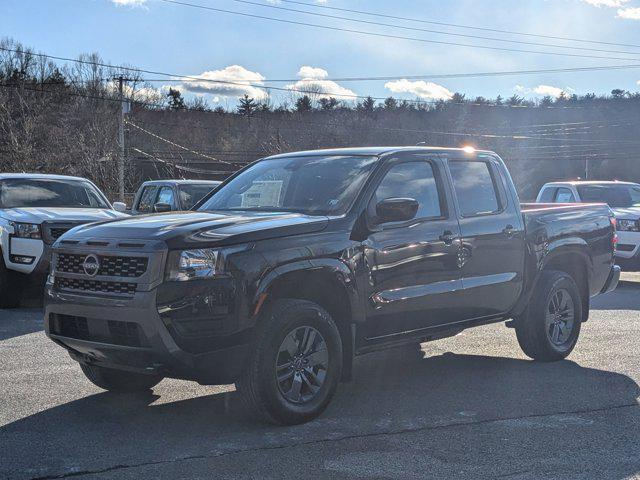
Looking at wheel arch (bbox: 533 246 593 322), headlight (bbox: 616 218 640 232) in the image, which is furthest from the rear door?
headlight (bbox: 616 218 640 232)

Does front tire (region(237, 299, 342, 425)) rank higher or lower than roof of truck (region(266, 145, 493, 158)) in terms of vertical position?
lower

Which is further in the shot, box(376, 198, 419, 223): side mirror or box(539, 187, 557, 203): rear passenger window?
box(539, 187, 557, 203): rear passenger window

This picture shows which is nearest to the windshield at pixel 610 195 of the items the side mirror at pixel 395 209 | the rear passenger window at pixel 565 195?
A: the rear passenger window at pixel 565 195

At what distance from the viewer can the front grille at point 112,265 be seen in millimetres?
5109

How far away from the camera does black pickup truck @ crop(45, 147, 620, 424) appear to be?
5059mm

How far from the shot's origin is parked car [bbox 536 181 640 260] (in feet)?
49.3

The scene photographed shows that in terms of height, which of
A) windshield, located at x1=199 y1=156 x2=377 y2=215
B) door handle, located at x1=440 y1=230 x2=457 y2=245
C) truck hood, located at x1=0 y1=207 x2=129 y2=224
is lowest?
truck hood, located at x1=0 y1=207 x2=129 y2=224

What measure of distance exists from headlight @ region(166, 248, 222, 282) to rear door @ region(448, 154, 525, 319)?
7.85 ft

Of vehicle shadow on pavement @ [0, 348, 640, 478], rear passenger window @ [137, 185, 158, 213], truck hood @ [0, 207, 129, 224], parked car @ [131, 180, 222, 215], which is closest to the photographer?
vehicle shadow on pavement @ [0, 348, 640, 478]

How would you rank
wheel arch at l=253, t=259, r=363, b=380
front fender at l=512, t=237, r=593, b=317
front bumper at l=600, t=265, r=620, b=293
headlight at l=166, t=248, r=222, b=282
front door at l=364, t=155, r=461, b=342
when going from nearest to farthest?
headlight at l=166, t=248, r=222, b=282 < wheel arch at l=253, t=259, r=363, b=380 < front door at l=364, t=155, r=461, b=342 < front fender at l=512, t=237, r=593, b=317 < front bumper at l=600, t=265, r=620, b=293

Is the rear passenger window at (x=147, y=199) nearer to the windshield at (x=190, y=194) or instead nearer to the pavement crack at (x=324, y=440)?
the windshield at (x=190, y=194)

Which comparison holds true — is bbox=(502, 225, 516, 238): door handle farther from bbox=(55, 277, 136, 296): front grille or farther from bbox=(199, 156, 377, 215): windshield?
bbox=(55, 277, 136, 296): front grille

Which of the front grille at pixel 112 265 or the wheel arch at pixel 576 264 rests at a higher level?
the front grille at pixel 112 265

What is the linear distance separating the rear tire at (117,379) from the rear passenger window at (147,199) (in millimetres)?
9528
